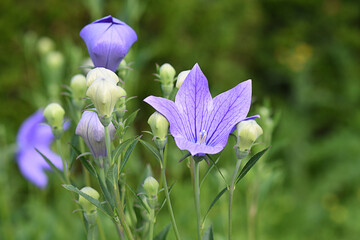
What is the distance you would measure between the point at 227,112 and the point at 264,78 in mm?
4170

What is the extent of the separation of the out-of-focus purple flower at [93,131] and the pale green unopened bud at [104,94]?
96mm

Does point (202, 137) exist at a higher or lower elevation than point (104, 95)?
lower

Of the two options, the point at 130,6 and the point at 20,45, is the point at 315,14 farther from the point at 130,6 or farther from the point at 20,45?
the point at 130,6

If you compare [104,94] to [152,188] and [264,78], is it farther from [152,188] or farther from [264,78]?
[264,78]

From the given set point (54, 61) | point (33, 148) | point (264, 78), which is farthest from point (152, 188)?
point (264, 78)

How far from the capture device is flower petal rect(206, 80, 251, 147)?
31.4 inches

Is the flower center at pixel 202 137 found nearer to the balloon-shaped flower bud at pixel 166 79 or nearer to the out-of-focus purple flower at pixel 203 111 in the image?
the out-of-focus purple flower at pixel 203 111

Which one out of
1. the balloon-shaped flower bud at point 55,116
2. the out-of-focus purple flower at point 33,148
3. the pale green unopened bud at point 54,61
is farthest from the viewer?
the pale green unopened bud at point 54,61

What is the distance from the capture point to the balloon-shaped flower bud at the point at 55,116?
96cm

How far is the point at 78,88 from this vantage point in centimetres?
104

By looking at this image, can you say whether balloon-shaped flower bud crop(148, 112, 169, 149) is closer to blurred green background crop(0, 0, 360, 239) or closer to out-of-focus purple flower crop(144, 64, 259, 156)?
out-of-focus purple flower crop(144, 64, 259, 156)

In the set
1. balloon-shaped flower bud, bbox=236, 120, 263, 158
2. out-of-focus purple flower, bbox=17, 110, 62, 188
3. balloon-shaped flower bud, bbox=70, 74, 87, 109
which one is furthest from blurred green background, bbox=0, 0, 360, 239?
balloon-shaped flower bud, bbox=236, 120, 263, 158

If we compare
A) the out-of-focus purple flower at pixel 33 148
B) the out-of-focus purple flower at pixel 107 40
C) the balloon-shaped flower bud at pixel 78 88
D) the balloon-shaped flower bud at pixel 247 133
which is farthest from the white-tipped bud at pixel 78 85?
the out-of-focus purple flower at pixel 33 148

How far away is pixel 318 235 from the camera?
9.12 ft
